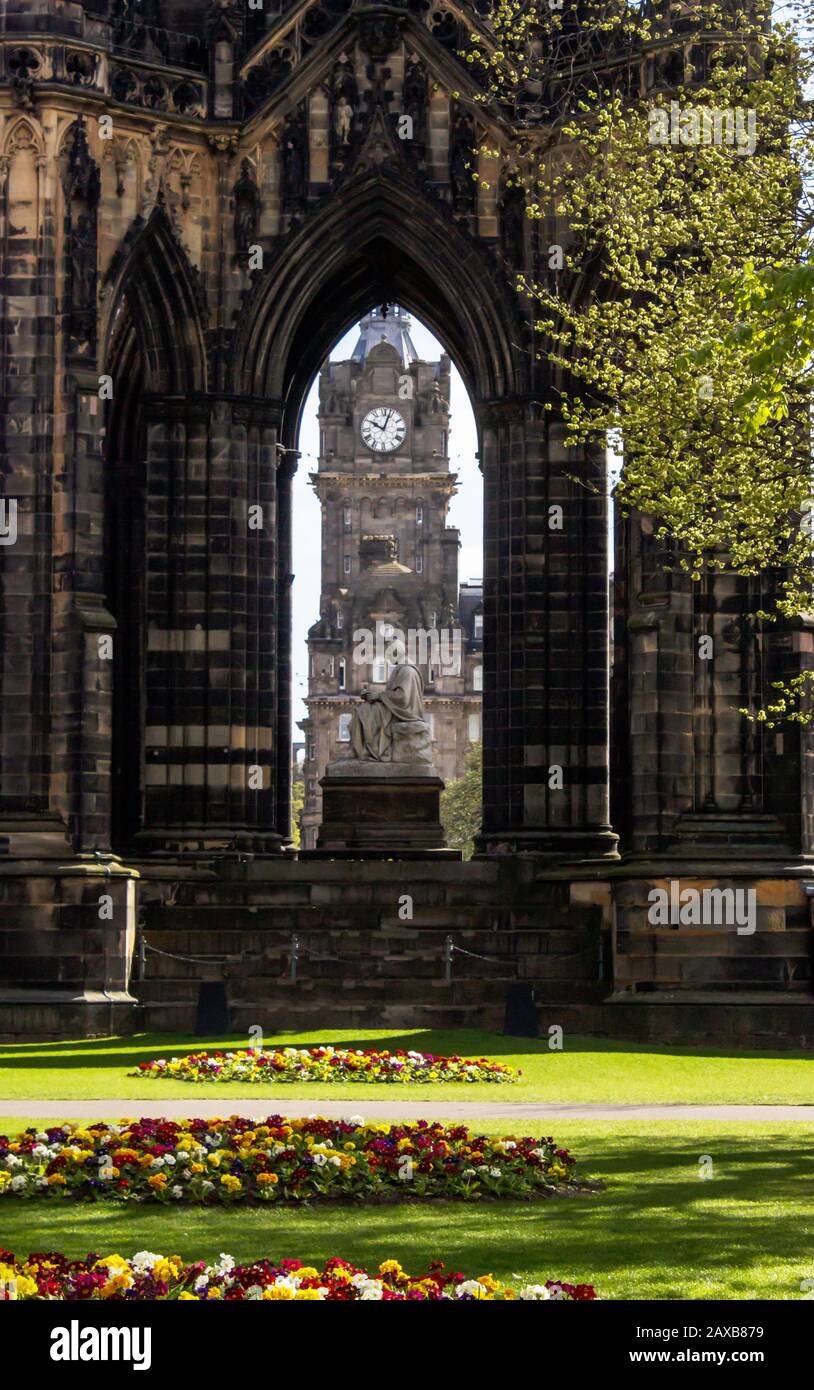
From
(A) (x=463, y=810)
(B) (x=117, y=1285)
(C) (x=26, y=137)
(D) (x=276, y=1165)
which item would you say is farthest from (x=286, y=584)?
(A) (x=463, y=810)

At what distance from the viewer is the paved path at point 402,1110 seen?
23.9 metres

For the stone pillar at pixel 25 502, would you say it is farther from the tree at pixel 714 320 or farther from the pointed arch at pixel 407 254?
the tree at pixel 714 320

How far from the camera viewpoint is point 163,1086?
28031 mm

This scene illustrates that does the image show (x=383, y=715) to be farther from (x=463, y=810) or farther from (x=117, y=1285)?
(x=463, y=810)

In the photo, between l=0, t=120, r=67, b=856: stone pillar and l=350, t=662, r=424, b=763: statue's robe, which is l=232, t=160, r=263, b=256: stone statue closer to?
l=0, t=120, r=67, b=856: stone pillar

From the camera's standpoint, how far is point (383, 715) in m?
45.2

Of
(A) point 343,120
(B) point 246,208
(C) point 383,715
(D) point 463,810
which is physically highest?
(A) point 343,120

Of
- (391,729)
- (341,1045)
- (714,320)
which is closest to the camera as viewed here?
(714,320)

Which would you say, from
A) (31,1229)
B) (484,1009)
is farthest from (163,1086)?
(31,1229)

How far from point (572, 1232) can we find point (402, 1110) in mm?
8394

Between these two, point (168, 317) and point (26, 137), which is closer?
point (26, 137)

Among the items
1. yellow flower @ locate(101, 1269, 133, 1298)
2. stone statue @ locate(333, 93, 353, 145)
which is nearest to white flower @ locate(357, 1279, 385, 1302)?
yellow flower @ locate(101, 1269, 133, 1298)
